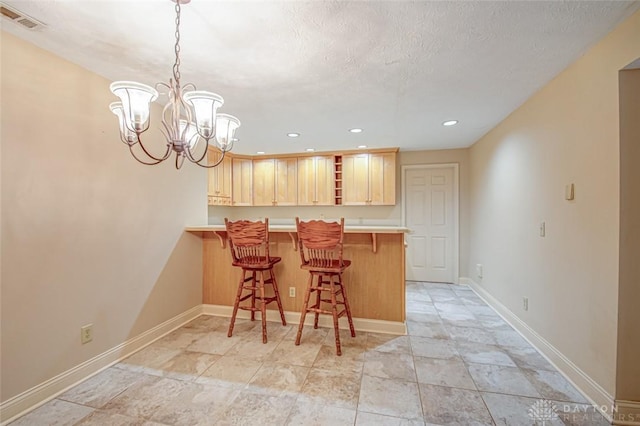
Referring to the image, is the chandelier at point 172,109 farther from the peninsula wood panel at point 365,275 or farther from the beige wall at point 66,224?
the peninsula wood panel at point 365,275

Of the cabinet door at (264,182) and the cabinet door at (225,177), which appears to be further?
the cabinet door at (264,182)

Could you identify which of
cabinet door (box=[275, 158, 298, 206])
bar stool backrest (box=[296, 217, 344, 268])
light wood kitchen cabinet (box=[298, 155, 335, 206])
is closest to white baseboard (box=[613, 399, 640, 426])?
bar stool backrest (box=[296, 217, 344, 268])

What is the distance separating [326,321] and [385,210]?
2504 millimetres

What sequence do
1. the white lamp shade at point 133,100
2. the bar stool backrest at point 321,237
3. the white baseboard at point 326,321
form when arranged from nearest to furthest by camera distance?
the white lamp shade at point 133,100, the bar stool backrest at point 321,237, the white baseboard at point 326,321

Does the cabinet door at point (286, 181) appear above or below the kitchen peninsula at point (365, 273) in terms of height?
above

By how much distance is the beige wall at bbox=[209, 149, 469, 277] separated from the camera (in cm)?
445

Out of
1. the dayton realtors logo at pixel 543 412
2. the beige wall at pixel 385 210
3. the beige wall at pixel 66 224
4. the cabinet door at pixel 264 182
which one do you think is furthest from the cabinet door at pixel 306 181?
the dayton realtors logo at pixel 543 412

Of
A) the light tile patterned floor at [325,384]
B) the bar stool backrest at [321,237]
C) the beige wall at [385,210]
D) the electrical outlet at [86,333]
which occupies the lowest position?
the light tile patterned floor at [325,384]

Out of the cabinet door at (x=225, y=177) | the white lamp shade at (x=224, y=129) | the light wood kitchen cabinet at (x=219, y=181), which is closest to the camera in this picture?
the white lamp shade at (x=224, y=129)

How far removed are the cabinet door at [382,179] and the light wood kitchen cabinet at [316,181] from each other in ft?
2.18

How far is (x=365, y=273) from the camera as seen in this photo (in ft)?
9.09

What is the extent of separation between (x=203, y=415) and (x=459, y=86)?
9.71 feet

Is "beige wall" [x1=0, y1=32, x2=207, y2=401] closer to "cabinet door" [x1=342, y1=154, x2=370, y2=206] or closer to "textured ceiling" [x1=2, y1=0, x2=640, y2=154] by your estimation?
"textured ceiling" [x1=2, y1=0, x2=640, y2=154]

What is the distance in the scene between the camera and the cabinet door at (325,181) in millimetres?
4715
